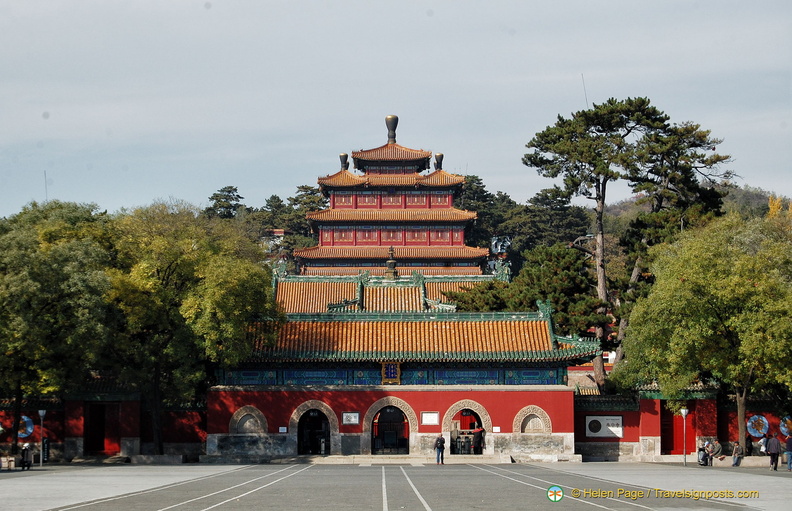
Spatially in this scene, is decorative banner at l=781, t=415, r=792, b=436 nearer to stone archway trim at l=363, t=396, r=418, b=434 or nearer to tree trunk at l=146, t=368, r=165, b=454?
stone archway trim at l=363, t=396, r=418, b=434

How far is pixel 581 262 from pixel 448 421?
1207 cm

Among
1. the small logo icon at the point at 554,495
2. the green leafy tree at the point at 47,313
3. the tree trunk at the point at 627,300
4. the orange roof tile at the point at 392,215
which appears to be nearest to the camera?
the small logo icon at the point at 554,495

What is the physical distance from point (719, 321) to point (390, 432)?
45.4ft

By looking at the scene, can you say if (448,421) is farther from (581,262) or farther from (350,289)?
(350,289)

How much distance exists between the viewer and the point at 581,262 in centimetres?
4756

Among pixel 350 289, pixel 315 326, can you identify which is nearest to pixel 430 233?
pixel 350 289

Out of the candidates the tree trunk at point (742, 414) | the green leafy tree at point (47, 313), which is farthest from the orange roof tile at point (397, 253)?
the green leafy tree at point (47, 313)

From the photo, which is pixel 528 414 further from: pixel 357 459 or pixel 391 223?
pixel 391 223

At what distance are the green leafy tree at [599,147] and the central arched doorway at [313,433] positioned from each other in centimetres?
1807

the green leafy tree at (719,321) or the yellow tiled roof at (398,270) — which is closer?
the green leafy tree at (719,321)

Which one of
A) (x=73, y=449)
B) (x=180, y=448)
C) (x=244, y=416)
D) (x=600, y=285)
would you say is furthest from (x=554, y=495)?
(x=600, y=285)

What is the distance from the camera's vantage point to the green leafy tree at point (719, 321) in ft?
114

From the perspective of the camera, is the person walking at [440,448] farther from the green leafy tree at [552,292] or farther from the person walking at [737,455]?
the person walking at [737,455]

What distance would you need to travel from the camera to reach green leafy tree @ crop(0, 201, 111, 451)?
33.9 metres
